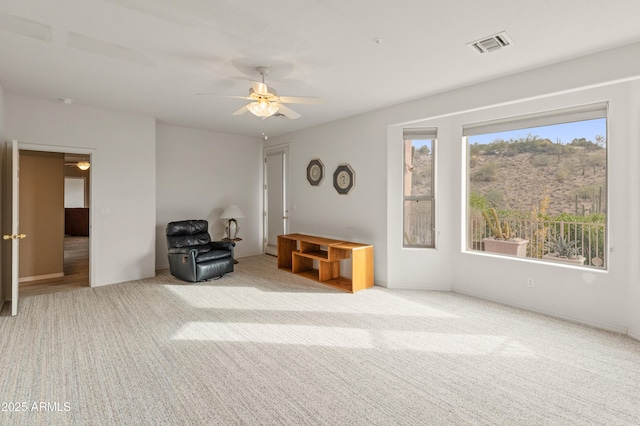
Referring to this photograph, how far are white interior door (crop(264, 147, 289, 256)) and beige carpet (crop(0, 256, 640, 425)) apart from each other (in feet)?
10.1

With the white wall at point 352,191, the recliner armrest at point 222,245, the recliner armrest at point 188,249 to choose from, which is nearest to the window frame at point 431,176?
the white wall at point 352,191

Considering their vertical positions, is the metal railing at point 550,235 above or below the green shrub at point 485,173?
below

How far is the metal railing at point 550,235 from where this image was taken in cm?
356

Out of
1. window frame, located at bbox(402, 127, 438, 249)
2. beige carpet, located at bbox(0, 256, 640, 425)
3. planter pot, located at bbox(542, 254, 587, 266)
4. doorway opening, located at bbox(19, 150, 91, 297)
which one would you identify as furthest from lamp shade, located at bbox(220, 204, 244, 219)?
planter pot, located at bbox(542, 254, 587, 266)

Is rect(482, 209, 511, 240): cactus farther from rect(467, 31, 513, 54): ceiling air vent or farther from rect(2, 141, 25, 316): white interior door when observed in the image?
rect(2, 141, 25, 316): white interior door

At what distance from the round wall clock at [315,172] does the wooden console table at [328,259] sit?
1048 millimetres

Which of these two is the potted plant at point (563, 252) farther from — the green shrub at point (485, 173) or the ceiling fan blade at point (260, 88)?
the ceiling fan blade at point (260, 88)

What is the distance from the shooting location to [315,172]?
6.07 meters

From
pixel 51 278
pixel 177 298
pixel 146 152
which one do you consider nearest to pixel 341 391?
pixel 177 298

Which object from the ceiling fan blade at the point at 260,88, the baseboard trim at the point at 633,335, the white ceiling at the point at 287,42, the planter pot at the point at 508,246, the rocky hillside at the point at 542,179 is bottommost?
the baseboard trim at the point at 633,335

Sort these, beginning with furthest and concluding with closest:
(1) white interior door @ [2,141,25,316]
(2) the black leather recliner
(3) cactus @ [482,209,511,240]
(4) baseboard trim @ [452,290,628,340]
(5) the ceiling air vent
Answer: (2) the black leather recliner < (3) cactus @ [482,209,511,240] < (1) white interior door @ [2,141,25,316] < (4) baseboard trim @ [452,290,628,340] < (5) the ceiling air vent

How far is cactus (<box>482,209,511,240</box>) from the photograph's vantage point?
14.2ft

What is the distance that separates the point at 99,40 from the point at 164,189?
12.1 ft

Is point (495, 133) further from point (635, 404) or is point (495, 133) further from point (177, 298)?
point (177, 298)
